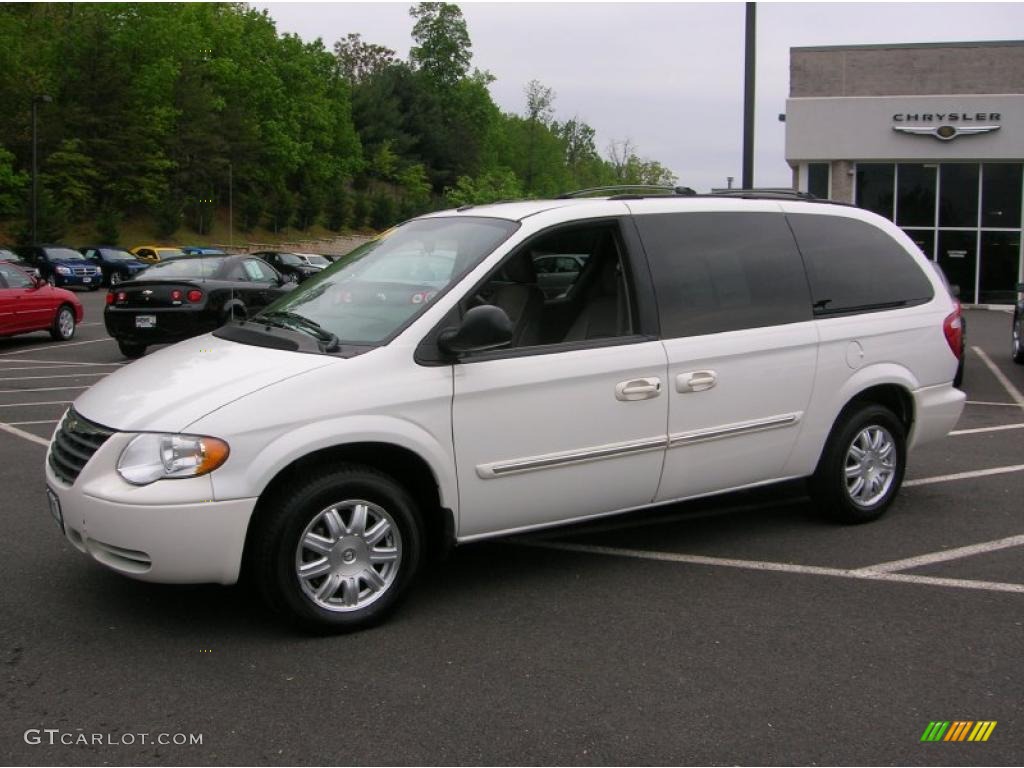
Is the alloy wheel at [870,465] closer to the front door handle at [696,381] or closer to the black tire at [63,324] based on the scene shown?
the front door handle at [696,381]

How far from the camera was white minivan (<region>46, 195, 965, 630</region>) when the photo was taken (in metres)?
4.37

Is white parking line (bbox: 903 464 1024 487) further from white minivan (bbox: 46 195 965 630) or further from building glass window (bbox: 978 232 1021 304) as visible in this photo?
building glass window (bbox: 978 232 1021 304)

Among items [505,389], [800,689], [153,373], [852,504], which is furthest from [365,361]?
[852,504]

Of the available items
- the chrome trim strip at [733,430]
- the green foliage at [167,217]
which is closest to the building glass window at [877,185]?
the chrome trim strip at [733,430]

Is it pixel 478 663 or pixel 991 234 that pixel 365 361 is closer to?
pixel 478 663

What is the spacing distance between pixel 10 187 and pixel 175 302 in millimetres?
45082

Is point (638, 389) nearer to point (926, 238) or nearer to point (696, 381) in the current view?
point (696, 381)

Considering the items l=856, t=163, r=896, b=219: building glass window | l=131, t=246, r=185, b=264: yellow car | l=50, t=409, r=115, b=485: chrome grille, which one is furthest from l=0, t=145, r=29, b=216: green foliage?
l=50, t=409, r=115, b=485: chrome grille

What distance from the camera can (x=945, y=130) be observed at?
2762 centimetres

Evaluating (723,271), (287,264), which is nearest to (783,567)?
(723,271)

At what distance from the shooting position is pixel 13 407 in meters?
11.0

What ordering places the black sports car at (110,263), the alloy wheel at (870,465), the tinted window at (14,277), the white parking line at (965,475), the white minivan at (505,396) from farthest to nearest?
the black sports car at (110,263) → the tinted window at (14,277) → the white parking line at (965,475) → the alloy wheel at (870,465) → the white minivan at (505,396)

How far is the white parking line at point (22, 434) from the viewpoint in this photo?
898cm

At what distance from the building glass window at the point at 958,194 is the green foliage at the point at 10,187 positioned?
43.3 meters
